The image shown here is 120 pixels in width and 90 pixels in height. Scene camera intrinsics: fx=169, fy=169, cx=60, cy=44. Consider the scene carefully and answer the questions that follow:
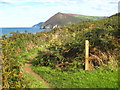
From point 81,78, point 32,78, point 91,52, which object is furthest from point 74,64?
point 32,78

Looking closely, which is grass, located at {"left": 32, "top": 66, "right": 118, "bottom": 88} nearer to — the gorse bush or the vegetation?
the vegetation

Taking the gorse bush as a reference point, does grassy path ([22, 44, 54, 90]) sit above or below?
below

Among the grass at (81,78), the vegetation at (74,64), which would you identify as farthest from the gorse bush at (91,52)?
the grass at (81,78)

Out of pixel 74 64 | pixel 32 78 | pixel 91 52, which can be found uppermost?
pixel 91 52

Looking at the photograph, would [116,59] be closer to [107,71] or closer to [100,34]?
[107,71]

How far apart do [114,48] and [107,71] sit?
5.43ft

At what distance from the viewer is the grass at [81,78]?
6.41 m

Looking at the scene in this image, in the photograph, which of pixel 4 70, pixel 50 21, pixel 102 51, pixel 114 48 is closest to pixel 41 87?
pixel 4 70

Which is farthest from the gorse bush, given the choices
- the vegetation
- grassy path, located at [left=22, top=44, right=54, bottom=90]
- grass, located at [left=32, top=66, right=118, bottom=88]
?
grassy path, located at [left=22, top=44, right=54, bottom=90]

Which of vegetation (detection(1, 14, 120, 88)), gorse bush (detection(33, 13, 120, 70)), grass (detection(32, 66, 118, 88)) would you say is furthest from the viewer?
gorse bush (detection(33, 13, 120, 70))

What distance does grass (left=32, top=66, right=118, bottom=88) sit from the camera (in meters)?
6.41

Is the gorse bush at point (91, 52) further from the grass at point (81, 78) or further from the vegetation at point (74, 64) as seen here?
the grass at point (81, 78)

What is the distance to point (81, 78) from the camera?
7.05 metres

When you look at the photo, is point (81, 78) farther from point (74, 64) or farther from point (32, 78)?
point (32, 78)
